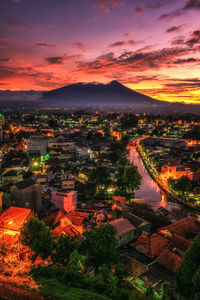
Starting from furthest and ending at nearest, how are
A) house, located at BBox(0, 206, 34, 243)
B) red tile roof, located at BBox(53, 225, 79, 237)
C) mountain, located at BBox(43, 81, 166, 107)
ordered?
1. mountain, located at BBox(43, 81, 166, 107)
2. red tile roof, located at BBox(53, 225, 79, 237)
3. house, located at BBox(0, 206, 34, 243)

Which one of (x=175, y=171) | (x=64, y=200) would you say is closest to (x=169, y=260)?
(x=64, y=200)

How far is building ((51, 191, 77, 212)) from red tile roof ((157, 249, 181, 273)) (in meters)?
3.89

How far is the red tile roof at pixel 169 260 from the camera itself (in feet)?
16.7

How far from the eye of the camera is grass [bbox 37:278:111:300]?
340 centimetres

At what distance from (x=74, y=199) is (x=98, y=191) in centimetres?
259

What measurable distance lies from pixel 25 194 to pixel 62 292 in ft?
14.6

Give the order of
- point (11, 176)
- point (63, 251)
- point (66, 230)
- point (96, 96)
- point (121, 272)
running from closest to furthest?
point (121, 272), point (63, 251), point (66, 230), point (11, 176), point (96, 96)

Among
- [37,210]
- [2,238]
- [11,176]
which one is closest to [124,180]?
[37,210]

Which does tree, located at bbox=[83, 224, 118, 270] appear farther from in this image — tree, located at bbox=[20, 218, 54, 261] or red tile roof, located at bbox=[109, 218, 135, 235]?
red tile roof, located at bbox=[109, 218, 135, 235]

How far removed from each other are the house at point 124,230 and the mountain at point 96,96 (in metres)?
139

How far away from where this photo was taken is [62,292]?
3531 millimetres

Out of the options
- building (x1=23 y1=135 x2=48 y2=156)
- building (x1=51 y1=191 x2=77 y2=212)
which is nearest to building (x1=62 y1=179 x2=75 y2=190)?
building (x1=51 y1=191 x2=77 y2=212)

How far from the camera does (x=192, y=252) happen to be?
3.68 metres

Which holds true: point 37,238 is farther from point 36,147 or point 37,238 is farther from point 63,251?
point 36,147
